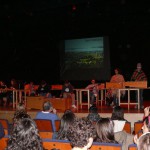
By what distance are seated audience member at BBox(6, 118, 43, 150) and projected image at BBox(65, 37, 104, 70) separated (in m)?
11.2

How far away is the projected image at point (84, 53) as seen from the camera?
1393 centimetres

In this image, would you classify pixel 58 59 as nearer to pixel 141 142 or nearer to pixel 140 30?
pixel 140 30

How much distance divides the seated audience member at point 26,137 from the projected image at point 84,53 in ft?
36.6

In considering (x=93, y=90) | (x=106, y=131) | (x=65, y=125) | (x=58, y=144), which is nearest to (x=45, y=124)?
(x=65, y=125)

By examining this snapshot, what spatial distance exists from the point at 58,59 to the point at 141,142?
1315cm

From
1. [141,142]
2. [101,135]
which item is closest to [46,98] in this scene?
[101,135]

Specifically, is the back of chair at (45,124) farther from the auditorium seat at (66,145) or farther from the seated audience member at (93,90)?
the seated audience member at (93,90)

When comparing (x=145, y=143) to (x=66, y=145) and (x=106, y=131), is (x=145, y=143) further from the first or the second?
(x=66, y=145)

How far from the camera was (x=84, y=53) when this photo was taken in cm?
1432

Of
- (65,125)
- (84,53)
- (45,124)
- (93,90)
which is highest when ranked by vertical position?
(84,53)

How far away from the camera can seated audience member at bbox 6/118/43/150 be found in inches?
113

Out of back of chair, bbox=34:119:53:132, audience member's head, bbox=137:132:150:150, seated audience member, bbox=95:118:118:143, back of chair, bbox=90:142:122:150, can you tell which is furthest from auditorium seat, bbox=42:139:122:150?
back of chair, bbox=34:119:53:132

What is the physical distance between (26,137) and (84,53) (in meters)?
11.6

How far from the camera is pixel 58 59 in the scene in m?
15.3
